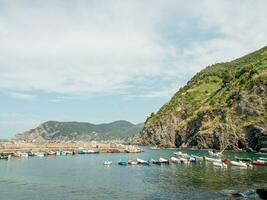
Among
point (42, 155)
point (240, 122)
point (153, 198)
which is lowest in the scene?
point (153, 198)

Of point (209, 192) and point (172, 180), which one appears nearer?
point (209, 192)

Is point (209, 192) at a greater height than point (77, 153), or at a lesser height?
lesser

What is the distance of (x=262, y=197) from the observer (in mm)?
59969

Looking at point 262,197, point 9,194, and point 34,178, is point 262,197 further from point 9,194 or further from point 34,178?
point 34,178

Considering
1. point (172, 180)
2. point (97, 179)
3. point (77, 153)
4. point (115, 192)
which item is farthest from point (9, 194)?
point (77, 153)

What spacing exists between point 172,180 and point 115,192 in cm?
1898

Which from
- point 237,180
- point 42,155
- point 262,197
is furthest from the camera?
point 42,155

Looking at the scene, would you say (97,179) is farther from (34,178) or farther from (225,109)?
(225,109)

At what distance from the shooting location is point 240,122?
597 ft

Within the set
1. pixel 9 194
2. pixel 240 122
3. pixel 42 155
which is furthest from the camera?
pixel 240 122

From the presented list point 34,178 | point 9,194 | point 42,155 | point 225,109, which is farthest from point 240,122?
point 9,194

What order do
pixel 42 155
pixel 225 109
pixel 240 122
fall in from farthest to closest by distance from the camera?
1. pixel 225 109
2. pixel 240 122
3. pixel 42 155

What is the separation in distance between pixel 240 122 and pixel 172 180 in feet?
355

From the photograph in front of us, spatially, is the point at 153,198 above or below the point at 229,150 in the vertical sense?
below
